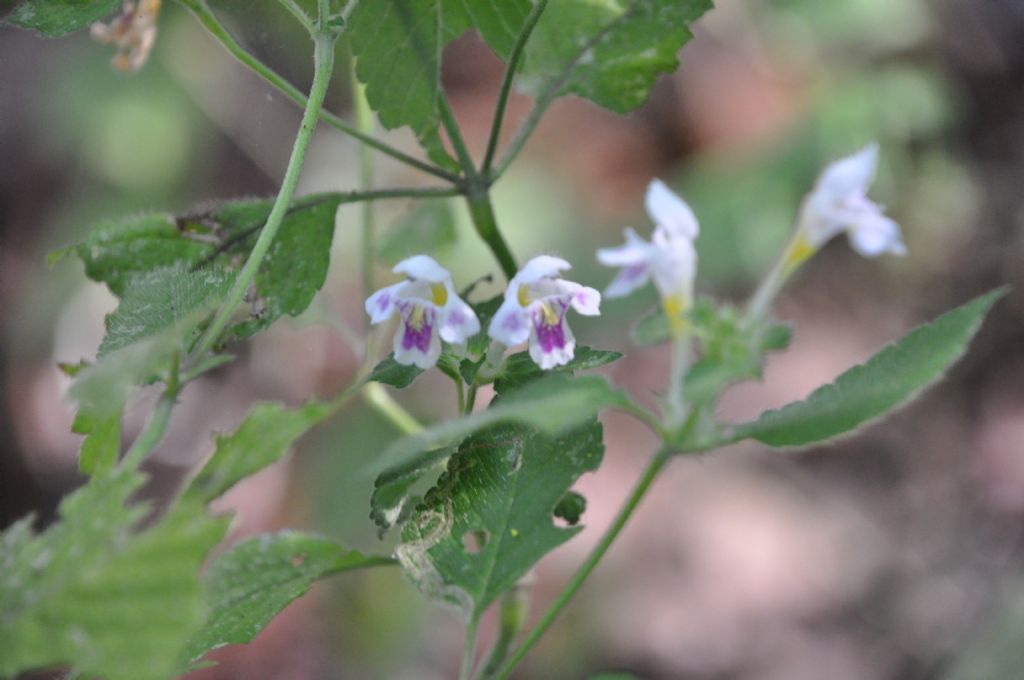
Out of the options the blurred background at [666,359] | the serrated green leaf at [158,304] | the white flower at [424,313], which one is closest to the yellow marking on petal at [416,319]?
the white flower at [424,313]

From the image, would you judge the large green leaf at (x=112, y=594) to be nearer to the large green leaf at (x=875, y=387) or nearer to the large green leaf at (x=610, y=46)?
the large green leaf at (x=875, y=387)

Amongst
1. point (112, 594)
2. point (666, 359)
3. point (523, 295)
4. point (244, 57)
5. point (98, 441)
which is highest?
point (666, 359)

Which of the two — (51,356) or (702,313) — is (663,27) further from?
(51,356)

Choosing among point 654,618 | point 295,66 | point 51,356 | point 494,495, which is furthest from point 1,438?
point 494,495

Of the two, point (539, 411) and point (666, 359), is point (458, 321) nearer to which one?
point (539, 411)

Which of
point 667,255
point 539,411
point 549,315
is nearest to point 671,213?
point 667,255

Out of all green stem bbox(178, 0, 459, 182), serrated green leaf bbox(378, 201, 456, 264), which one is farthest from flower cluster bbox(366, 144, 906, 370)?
serrated green leaf bbox(378, 201, 456, 264)
